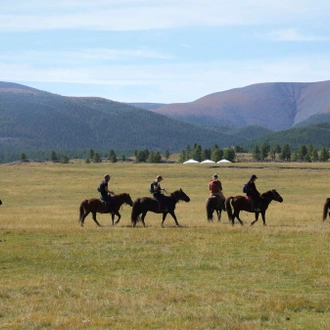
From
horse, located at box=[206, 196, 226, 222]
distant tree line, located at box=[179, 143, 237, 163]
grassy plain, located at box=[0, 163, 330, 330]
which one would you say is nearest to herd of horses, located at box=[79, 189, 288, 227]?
grassy plain, located at box=[0, 163, 330, 330]

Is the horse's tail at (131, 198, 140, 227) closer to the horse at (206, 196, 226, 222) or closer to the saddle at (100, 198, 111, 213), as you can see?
the saddle at (100, 198, 111, 213)

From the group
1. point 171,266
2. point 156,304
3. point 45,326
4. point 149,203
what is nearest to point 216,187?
point 149,203

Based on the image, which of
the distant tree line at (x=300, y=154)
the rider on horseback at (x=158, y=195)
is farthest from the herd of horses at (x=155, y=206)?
the distant tree line at (x=300, y=154)

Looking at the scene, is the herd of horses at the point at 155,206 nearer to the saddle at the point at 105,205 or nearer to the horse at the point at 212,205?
the saddle at the point at 105,205

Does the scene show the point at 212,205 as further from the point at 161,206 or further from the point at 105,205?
the point at 105,205

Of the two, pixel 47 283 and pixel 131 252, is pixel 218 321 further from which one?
pixel 131 252

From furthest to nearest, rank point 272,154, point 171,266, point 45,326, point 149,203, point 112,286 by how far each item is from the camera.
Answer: point 272,154, point 149,203, point 171,266, point 112,286, point 45,326

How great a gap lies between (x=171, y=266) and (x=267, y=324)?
5.77 m

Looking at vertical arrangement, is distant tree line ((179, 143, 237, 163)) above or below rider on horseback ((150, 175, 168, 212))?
above

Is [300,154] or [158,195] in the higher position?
[300,154]

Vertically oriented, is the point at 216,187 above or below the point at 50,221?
above

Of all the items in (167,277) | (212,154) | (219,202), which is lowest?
(167,277)

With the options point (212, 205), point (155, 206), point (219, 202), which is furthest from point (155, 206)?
point (219, 202)

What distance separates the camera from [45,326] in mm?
9852
